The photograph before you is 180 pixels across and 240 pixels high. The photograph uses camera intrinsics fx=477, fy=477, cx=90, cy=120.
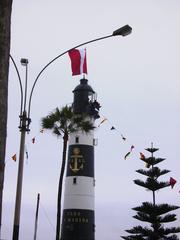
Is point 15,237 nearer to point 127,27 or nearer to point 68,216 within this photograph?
point 127,27

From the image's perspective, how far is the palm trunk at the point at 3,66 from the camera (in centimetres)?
644

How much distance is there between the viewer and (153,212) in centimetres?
3691

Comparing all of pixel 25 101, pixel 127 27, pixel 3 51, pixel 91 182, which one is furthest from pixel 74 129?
pixel 3 51

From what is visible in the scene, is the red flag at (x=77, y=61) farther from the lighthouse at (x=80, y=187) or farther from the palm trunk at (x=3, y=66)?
the palm trunk at (x=3, y=66)

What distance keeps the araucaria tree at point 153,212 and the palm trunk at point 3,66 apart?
102ft

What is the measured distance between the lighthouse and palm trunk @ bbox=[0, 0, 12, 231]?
2878cm

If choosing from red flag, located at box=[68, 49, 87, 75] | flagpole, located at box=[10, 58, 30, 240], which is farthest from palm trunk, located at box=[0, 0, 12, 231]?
red flag, located at box=[68, 49, 87, 75]

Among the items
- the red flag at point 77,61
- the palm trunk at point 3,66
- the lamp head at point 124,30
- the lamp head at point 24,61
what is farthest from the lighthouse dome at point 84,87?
the palm trunk at point 3,66

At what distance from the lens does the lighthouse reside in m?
36.2

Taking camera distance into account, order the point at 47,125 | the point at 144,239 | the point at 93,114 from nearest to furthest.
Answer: the point at 47,125
the point at 144,239
the point at 93,114

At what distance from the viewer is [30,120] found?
632 inches

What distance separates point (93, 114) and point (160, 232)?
10536mm

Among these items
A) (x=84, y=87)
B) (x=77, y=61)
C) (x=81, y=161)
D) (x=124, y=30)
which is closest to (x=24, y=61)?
(x=124, y=30)

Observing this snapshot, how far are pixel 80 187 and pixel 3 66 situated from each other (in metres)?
30.6
